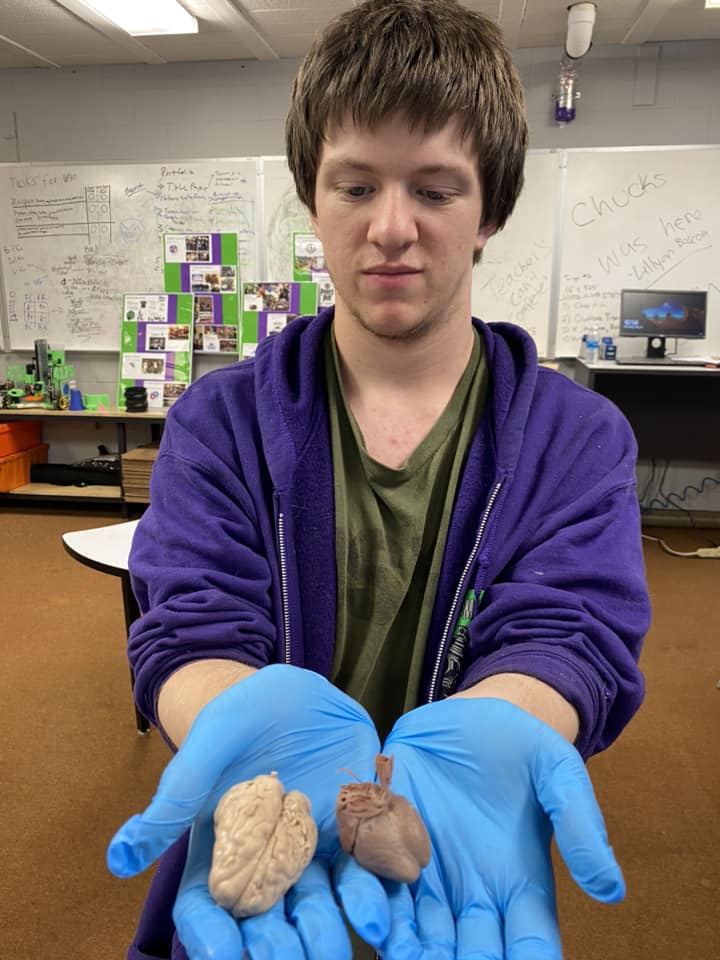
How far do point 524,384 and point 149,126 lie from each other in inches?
171

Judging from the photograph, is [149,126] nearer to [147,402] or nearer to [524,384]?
[147,402]

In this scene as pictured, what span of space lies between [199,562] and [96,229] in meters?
4.38

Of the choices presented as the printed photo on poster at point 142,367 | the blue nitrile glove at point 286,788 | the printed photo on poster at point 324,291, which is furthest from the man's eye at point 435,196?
the printed photo on poster at point 142,367

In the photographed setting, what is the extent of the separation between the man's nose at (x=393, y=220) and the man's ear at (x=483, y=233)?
0.15 meters

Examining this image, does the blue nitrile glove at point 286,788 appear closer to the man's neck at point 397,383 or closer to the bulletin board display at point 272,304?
the man's neck at point 397,383

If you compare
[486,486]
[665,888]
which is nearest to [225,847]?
[486,486]

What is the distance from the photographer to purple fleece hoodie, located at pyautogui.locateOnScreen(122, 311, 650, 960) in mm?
862

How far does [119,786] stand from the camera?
2137 mm

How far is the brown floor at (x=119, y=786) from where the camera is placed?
167cm

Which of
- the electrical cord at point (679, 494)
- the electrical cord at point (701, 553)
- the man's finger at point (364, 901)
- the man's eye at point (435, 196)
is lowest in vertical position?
the electrical cord at point (701, 553)

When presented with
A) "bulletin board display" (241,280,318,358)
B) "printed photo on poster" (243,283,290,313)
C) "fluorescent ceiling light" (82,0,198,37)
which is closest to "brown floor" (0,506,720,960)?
"bulletin board display" (241,280,318,358)

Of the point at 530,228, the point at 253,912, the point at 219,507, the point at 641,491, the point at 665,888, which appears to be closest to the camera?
the point at 253,912

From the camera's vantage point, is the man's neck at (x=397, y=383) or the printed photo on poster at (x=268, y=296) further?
the printed photo on poster at (x=268, y=296)

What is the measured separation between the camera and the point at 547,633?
0.85m
